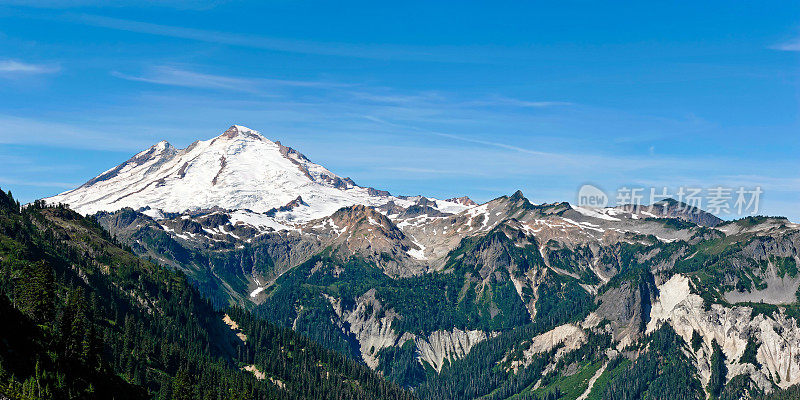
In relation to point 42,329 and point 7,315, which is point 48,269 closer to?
point 42,329

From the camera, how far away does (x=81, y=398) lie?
414 feet

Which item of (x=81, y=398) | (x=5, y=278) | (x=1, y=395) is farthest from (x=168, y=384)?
(x=1, y=395)

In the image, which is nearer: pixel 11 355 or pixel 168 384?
pixel 11 355

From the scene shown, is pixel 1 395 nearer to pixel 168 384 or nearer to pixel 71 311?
pixel 71 311

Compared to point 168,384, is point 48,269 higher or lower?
higher

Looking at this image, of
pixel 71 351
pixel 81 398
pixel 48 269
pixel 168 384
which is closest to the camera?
pixel 81 398

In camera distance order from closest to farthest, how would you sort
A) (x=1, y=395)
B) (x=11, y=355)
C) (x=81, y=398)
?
1. (x=1, y=395)
2. (x=11, y=355)
3. (x=81, y=398)

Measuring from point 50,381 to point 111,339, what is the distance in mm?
80219

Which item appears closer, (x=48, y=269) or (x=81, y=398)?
(x=81, y=398)

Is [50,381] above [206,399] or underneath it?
above

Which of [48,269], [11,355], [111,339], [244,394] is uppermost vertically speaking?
[48,269]

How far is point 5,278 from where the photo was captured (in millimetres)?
195750

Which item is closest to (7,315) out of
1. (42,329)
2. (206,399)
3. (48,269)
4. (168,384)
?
(42,329)

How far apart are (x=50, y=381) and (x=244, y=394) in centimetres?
7920
